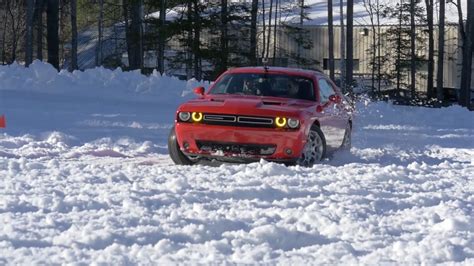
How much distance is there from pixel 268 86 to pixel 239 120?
1.37 metres

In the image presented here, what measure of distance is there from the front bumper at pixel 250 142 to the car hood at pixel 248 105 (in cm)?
20

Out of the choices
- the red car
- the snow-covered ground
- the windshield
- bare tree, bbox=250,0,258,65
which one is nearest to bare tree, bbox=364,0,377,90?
bare tree, bbox=250,0,258,65

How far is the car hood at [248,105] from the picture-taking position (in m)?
10.5

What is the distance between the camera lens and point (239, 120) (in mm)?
10461

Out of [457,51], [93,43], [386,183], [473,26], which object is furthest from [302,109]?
[93,43]

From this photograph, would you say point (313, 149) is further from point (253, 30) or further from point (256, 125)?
point (253, 30)

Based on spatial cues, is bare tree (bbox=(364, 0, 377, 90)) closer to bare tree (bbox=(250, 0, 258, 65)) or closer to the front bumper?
bare tree (bbox=(250, 0, 258, 65))

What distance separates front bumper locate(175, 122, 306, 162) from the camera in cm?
1041

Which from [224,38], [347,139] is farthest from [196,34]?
[347,139]

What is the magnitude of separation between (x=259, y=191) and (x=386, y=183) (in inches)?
64.0

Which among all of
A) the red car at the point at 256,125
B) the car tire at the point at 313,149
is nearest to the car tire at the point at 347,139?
the red car at the point at 256,125

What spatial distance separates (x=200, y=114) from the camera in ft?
34.9

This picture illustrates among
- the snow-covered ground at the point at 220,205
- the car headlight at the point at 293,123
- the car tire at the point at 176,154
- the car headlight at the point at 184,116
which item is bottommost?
the snow-covered ground at the point at 220,205

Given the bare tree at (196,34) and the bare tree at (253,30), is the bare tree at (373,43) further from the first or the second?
the bare tree at (196,34)
